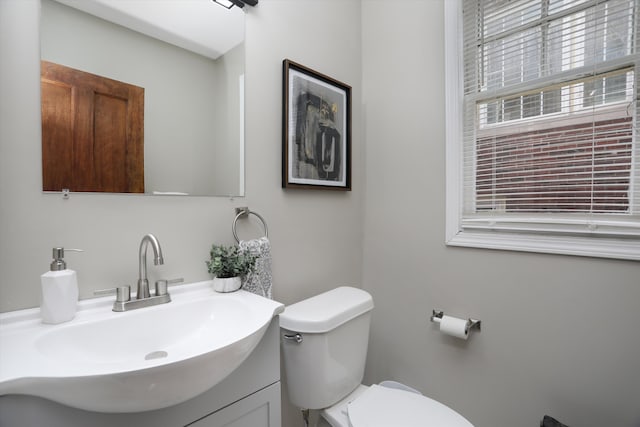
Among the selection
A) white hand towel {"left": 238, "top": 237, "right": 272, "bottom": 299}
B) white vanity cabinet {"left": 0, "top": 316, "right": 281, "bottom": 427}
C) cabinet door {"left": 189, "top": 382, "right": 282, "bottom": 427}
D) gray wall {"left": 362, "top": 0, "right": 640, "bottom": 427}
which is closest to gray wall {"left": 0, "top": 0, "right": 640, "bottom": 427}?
gray wall {"left": 362, "top": 0, "right": 640, "bottom": 427}

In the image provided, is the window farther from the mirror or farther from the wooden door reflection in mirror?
the wooden door reflection in mirror

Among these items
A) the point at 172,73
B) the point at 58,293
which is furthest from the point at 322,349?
the point at 172,73

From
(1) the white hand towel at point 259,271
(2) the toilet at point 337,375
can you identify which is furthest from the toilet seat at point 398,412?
(1) the white hand towel at point 259,271

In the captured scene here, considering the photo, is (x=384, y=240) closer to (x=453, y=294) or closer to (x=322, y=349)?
(x=453, y=294)

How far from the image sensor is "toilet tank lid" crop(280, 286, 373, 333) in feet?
3.48

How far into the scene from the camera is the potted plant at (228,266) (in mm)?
999

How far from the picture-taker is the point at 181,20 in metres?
1.03

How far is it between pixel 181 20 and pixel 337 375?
1410 millimetres

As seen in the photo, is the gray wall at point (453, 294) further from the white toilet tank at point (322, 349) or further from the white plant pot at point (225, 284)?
the white plant pot at point (225, 284)

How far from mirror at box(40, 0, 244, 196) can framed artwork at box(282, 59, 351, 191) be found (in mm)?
Answer: 214

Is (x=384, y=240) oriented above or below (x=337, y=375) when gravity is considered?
above

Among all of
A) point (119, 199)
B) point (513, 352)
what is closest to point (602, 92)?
point (513, 352)

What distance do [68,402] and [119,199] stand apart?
548 mm

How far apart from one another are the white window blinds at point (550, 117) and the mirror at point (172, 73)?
1041 millimetres
